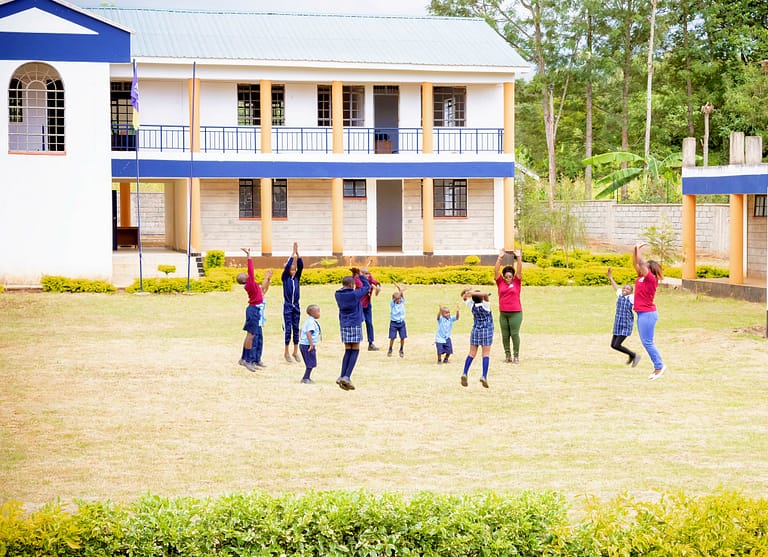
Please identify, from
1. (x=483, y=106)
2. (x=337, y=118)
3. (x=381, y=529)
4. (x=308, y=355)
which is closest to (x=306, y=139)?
(x=337, y=118)

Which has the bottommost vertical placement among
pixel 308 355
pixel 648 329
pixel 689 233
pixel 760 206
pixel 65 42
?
pixel 308 355

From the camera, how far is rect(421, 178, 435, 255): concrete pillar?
33.1 m

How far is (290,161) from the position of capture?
105 ft

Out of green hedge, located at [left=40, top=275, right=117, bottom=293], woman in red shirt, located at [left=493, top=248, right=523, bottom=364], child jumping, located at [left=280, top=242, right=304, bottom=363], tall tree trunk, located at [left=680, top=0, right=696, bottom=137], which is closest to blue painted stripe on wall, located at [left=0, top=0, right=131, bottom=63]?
green hedge, located at [left=40, top=275, right=117, bottom=293]

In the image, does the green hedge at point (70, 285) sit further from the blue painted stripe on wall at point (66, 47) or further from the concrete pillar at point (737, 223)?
the concrete pillar at point (737, 223)

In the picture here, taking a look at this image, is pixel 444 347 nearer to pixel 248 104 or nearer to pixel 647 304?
pixel 647 304

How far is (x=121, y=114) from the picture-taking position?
32844 mm

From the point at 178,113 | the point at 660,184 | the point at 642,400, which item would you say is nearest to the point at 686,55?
the point at 660,184

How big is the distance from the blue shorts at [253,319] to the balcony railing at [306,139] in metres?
16.3

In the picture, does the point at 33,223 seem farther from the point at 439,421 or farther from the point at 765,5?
the point at 765,5

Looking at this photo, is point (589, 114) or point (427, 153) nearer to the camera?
point (427, 153)

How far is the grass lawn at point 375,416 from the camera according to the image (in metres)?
10.1

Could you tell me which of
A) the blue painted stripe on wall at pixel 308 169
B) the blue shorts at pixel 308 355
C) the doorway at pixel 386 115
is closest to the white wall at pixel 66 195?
the blue painted stripe on wall at pixel 308 169

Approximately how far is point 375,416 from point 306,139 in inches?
865
